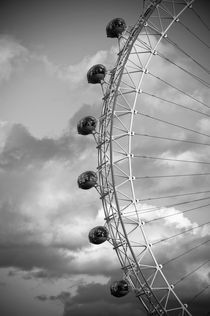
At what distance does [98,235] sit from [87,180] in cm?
251

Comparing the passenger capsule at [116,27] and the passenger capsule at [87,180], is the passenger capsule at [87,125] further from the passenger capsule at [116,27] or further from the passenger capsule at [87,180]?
the passenger capsule at [116,27]

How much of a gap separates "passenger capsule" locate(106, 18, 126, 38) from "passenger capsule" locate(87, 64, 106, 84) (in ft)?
6.04

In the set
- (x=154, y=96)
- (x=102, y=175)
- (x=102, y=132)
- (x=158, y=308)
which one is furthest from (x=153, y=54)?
(x=158, y=308)

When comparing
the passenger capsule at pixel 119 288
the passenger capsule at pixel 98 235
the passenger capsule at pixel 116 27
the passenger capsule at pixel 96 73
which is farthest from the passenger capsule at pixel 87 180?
the passenger capsule at pixel 116 27

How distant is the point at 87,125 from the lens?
1662cm

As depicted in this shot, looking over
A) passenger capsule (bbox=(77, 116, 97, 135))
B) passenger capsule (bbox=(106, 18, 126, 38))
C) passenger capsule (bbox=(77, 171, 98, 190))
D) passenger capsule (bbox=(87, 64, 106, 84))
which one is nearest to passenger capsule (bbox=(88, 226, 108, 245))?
passenger capsule (bbox=(77, 171, 98, 190))

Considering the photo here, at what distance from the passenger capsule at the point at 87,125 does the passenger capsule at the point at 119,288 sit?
7.03 metres

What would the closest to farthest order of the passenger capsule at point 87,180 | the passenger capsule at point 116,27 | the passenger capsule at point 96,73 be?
1. the passenger capsule at point 87,180
2. the passenger capsule at point 96,73
3. the passenger capsule at point 116,27

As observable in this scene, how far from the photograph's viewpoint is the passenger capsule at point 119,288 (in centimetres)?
1548

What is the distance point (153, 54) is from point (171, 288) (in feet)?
34.7

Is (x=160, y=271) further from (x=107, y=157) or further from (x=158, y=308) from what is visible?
(x=107, y=157)

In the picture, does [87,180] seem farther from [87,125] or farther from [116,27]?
[116,27]

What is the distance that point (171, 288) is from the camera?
14.9 meters

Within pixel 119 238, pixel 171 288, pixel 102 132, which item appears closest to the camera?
pixel 171 288
